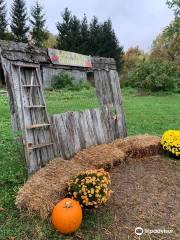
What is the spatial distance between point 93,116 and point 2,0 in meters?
32.2

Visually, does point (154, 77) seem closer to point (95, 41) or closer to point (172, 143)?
point (172, 143)

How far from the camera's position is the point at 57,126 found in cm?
577

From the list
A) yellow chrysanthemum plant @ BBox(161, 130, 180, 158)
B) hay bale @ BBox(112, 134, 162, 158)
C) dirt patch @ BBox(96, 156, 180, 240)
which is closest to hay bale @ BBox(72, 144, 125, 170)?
dirt patch @ BBox(96, 156, 180, 240)

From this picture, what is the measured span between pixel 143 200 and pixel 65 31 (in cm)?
3069

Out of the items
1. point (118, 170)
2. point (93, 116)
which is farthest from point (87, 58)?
point (118, 170)

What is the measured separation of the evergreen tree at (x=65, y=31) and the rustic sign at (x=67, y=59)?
2643 cm

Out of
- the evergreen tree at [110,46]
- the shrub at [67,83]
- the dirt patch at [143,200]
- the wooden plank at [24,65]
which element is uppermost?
the evergreen tree at [110,46]

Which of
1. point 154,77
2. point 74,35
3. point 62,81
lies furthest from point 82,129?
point 74,35

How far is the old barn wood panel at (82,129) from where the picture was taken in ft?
19.1

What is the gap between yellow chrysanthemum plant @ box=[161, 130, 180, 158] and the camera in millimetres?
6668

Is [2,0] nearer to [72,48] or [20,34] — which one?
[20,34]

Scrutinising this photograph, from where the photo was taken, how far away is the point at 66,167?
5.16m

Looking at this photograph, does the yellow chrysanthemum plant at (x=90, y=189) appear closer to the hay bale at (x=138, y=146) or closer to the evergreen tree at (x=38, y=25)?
the hay bale at (x=138, y=146)

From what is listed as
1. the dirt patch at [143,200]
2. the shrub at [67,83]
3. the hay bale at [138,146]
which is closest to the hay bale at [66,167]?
the hay bale at [138,146]
